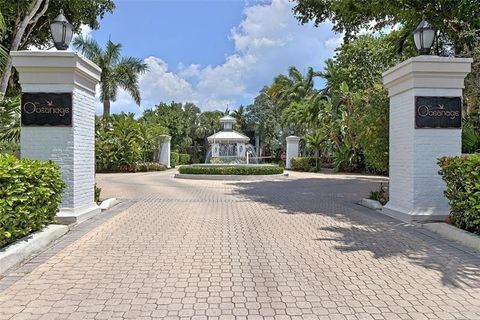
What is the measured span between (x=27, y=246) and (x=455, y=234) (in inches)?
258

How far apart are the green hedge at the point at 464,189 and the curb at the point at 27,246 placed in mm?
6460

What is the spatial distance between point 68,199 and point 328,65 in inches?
1269

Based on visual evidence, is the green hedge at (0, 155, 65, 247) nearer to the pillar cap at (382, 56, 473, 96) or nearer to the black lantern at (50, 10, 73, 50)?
the black lantern at (50, 10, 73, 50)

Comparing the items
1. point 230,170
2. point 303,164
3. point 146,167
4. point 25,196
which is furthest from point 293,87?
point 25,196

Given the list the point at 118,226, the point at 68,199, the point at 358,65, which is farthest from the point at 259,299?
the point at 358,65

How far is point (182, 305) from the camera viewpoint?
4.02 meters

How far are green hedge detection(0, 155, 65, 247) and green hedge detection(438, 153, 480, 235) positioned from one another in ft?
21.4

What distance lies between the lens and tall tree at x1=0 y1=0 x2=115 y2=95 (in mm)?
13805

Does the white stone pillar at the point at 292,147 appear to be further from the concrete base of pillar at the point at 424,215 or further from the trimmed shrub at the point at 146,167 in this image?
the concrete base of pillar at the point at 424,215

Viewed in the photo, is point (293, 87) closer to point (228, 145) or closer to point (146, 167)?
point (228, 145)

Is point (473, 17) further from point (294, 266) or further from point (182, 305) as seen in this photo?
point (182, 305)

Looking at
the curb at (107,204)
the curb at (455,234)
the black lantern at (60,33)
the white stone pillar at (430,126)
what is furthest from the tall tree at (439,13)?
the curb at (107,204)

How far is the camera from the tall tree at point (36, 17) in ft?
45.3

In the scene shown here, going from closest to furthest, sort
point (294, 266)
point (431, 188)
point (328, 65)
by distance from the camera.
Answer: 1. point (294, 266)
2. point (431, 188)
3. point (328, 65)
